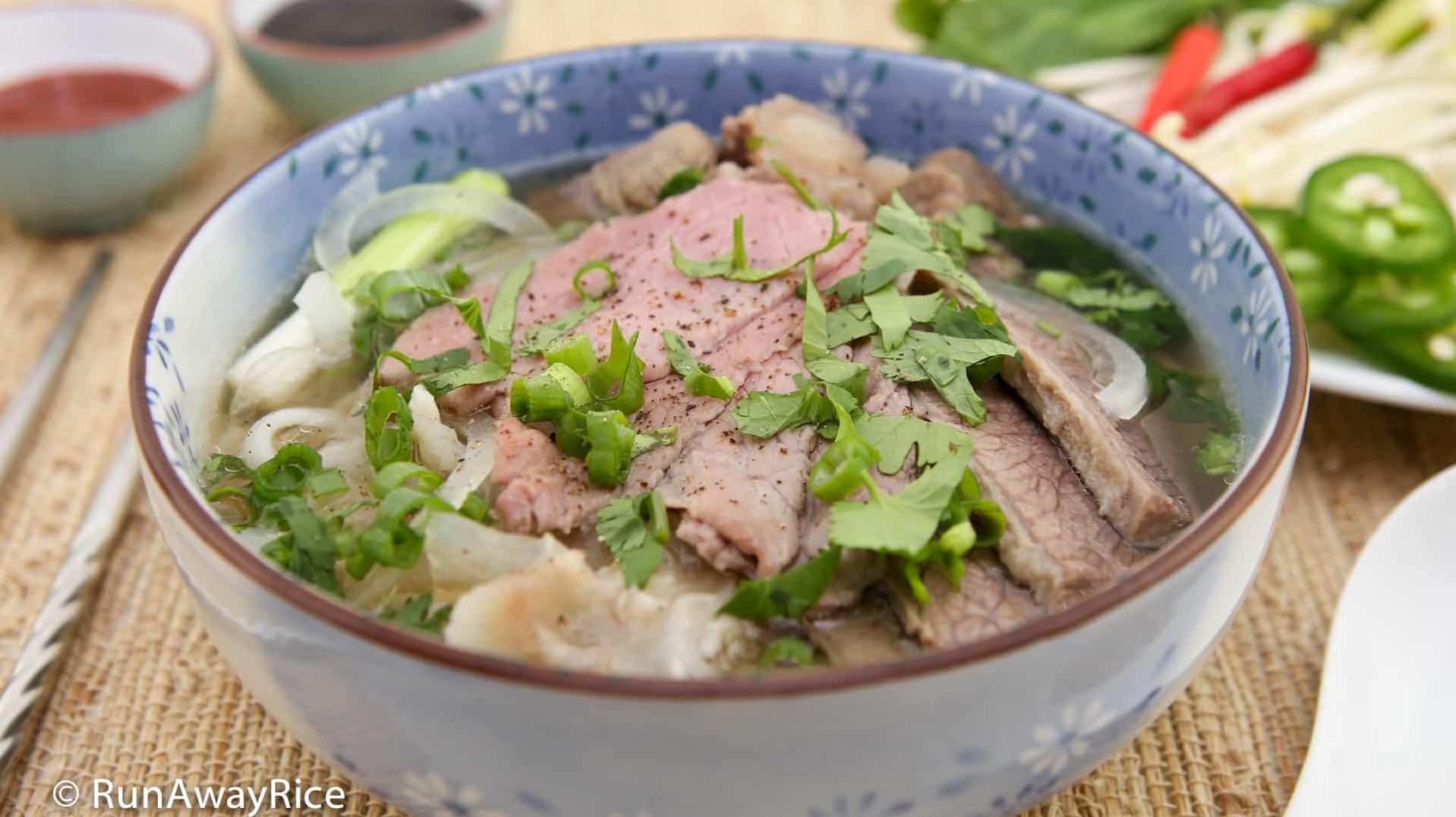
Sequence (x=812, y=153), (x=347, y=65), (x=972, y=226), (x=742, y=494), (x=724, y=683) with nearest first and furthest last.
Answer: (x=724, y=683), (x=742, y=494), (x=972, y=226), (x=812, y=153), (x=347, y=65)

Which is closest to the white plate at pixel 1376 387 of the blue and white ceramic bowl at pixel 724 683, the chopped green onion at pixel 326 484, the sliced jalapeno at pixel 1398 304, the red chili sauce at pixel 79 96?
the sliced jalapeno at pixel 1398 304

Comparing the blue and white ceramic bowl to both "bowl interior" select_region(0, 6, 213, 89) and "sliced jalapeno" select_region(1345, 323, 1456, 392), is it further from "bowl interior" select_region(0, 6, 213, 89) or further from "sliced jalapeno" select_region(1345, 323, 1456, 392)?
"bowl interior" select_region(0, 6, 213, 89)

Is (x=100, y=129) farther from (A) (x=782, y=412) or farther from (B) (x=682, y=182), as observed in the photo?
(A) (x=782, y=412)

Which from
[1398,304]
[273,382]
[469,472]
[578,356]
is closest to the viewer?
[469,472]

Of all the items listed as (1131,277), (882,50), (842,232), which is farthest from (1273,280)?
(882,50)

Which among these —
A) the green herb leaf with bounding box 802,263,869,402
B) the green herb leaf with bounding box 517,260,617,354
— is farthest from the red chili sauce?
the green herb leaf with bounding box 802,263,869,402

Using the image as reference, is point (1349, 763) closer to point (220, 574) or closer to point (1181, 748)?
point (1181, 748)

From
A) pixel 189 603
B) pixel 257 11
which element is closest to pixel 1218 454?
pixel 189 603

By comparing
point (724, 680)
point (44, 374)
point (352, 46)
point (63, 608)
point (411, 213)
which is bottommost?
point (44, 374)
